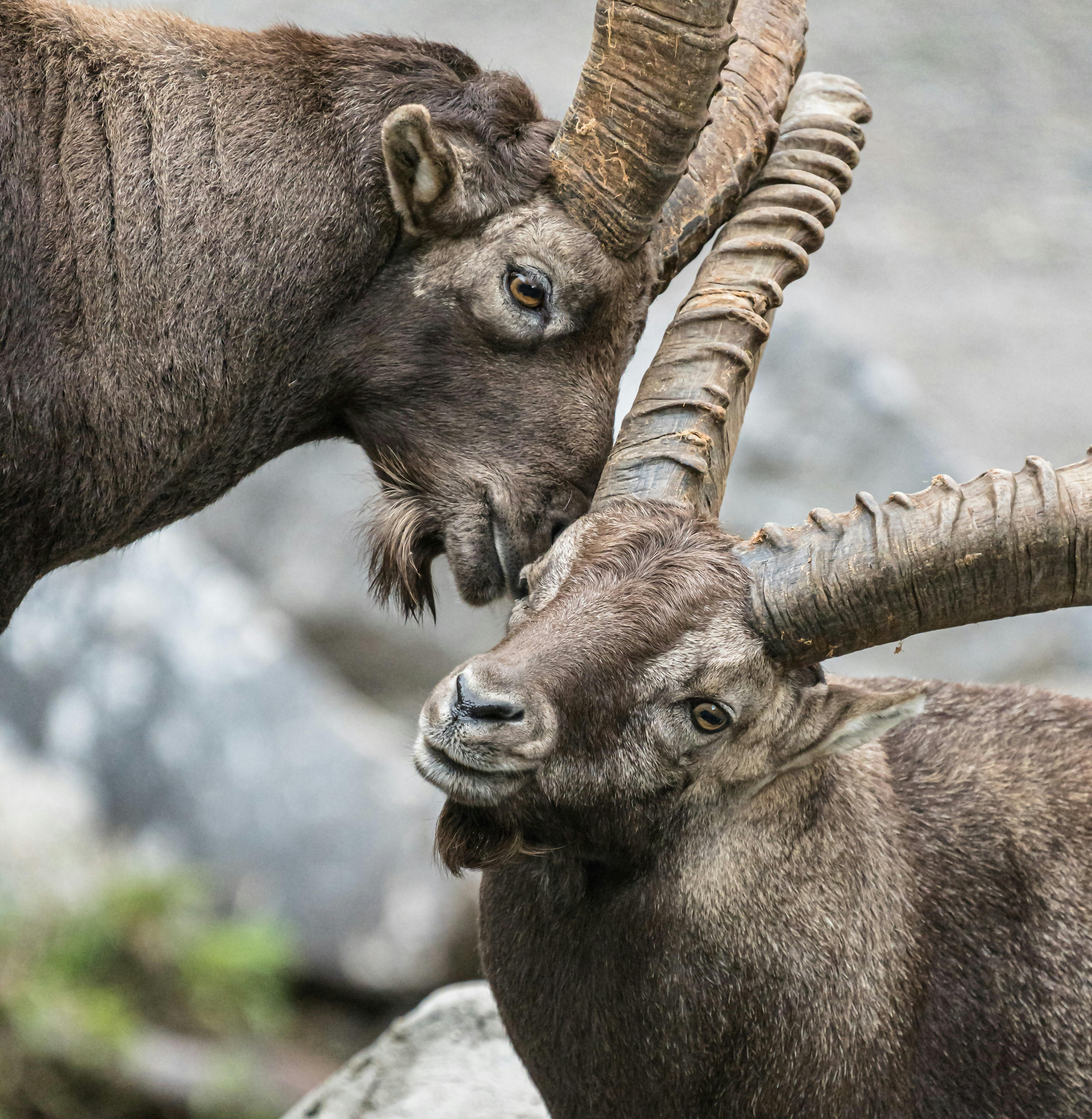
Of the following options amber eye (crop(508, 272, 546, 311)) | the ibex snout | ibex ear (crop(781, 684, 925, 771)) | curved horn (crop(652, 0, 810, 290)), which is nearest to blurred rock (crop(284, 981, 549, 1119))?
ibex ear (crop(781, 684, 925, 771))

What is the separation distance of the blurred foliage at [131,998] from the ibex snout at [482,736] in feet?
18.7

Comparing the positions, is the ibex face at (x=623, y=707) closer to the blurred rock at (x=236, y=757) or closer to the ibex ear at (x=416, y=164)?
the ibex ear at (x=416, y=164)

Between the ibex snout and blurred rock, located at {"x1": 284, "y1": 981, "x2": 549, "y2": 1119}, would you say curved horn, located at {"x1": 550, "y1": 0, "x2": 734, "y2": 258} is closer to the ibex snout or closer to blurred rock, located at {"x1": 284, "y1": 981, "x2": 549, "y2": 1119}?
the ibex snout

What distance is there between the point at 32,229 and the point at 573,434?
2000 mm

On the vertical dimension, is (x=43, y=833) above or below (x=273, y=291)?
below

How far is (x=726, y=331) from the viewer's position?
497 cm

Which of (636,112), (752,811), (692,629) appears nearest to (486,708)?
(692,629)

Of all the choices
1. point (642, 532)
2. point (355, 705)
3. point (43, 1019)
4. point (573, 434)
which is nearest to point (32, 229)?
point (573, 434)

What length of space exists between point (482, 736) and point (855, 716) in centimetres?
131

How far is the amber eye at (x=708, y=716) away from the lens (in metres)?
4.38

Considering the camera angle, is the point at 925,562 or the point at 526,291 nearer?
the point at 925,562

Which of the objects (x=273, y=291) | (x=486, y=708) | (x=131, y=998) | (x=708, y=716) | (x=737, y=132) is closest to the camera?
(x=486, y=708)

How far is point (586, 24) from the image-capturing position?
56.1 feet

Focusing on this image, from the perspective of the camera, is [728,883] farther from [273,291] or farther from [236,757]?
[236,757]
